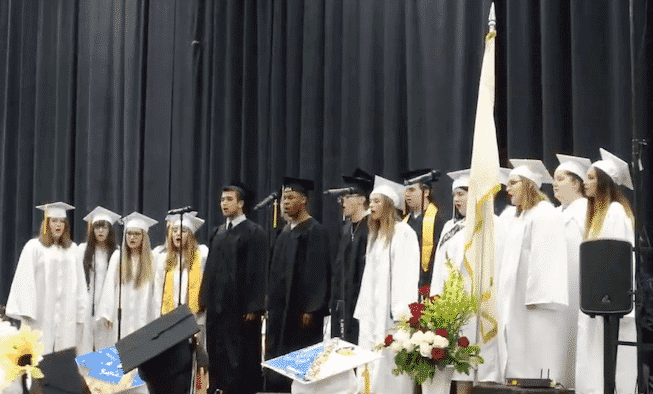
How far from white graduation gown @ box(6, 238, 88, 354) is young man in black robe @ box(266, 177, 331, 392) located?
2.22 metres

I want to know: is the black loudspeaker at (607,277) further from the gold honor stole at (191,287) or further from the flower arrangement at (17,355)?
the gold honor stole at (191,287)

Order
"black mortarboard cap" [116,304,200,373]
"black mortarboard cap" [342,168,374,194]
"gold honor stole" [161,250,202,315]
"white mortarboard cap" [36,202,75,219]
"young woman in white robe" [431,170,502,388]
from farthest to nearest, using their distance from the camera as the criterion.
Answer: "white mortarboard cap" [36,202,75,219]
"gold honor stole" [161,250,202,315]
"black mortarboard cap" [342,168,374,194]
"young woman in white robe" [431,170,502,388]
"black mortarboard cap" [116,304,200,373]

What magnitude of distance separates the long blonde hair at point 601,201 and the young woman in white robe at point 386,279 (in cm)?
156

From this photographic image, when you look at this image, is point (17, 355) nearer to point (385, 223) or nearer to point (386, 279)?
point (386, 279)

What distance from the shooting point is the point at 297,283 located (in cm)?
768

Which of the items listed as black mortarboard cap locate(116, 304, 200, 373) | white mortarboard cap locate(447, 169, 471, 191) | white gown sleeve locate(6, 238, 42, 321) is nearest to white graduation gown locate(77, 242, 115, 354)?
white gown sleeve locate(6, 238, 42, 321)

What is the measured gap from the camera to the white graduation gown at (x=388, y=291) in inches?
275

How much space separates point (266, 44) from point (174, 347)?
7254 millimetres

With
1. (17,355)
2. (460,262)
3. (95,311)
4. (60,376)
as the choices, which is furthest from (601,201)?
(95,311)

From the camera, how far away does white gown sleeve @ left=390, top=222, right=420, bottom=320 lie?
7082 mm

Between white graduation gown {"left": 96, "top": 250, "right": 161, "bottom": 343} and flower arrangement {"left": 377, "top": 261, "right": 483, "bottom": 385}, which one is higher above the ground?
flower arrangement {"left": 377, "top": 261, "right": 483, "bottom": 385}

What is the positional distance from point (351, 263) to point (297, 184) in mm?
828

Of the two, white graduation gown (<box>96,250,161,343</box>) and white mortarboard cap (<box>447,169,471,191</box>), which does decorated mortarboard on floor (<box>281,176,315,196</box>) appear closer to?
white mortarboard cap (<box>447,169,471,191</box>)

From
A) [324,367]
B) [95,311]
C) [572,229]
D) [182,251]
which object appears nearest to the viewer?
[324,367]
